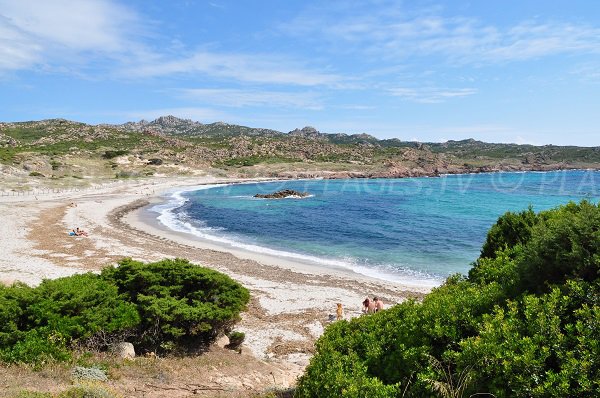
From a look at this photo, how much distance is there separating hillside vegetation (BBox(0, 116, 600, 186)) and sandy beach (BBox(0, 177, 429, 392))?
40144 mm

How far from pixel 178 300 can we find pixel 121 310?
1439 millimetres

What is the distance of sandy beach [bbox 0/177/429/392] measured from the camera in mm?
14117

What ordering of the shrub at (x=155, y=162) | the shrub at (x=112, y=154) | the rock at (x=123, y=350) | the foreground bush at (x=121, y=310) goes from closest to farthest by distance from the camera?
the foreground bush at (x=121, y=310)
the rock at (x=123, y=350)
the shrub at (x=112, y=154)
the shrub at (x=155, y=162)

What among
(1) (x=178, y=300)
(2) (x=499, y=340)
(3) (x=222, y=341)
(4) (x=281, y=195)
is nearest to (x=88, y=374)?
(1) (x=178, y=300)

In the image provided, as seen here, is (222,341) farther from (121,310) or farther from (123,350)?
(121,310)

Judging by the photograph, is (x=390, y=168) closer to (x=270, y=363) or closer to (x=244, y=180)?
(x=244, y=180)

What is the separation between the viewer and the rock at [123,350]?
9.06 meters

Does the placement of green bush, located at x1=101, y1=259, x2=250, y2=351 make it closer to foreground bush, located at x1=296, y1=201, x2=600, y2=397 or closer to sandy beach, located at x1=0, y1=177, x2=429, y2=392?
sandy beach, located at x1=0, y1=177, x2=429, y2=392

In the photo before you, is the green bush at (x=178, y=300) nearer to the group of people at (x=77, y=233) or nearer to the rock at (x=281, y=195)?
the group of people at (x=77, y=233)

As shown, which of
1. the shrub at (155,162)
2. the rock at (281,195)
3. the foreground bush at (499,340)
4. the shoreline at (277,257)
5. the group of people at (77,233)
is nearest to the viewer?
the foreground bush at (499,340)

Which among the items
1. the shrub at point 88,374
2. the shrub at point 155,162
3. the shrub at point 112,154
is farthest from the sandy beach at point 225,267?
the shrub at point 155,162

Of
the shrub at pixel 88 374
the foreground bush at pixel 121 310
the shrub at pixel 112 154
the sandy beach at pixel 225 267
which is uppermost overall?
the shrub at pixel 112 154

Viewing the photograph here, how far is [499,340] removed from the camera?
4.66 meters

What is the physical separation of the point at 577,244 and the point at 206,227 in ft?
121
